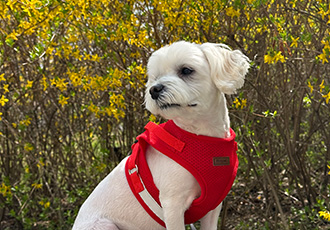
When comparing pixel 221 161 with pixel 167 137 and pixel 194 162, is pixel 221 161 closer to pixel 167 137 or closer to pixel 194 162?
pixel 194 162

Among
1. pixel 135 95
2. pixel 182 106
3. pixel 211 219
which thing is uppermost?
pixel 182 106

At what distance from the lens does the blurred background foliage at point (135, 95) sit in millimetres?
3467

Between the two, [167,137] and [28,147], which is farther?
[28,147]

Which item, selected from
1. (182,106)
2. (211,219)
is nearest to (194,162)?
(182,106)

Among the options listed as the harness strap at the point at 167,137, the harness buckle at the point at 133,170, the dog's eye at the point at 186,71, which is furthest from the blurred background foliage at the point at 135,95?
the harness buckle at the point at 133,170

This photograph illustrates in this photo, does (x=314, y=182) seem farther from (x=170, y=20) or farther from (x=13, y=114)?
(x=13, y=114)

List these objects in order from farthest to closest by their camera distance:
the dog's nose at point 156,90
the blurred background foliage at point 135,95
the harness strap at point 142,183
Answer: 1. the blurred background foliage at point 135,95
2. the harness strap at point 142,183
3. the dog's nose at point 156,90

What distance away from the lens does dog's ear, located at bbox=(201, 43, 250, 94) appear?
7.41 ft

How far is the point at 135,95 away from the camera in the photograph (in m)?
4.35

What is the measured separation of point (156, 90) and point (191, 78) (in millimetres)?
205

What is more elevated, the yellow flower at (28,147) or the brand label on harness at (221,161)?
Answer: the brand label on harness at (221,161)

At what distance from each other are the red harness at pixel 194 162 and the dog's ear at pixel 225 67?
0.31 meters

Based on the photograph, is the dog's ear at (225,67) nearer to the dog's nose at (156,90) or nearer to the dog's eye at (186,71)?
the dog's eye at (186,71)

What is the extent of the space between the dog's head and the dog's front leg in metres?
0.69
